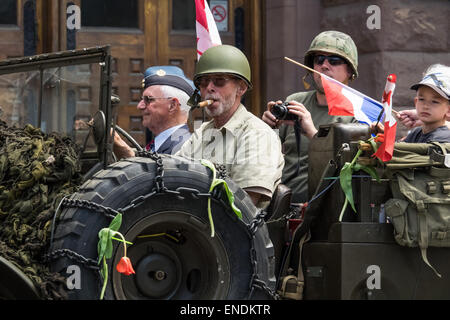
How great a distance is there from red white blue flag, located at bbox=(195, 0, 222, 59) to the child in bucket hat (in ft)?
4.68

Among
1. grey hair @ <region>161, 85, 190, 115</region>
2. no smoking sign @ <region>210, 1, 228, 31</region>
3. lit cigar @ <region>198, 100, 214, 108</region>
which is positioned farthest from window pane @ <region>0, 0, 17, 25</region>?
lit cigar @ <region>198, 100, 214, 108</region>

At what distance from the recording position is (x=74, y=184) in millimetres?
3928

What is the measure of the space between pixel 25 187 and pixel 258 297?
45.3 inches

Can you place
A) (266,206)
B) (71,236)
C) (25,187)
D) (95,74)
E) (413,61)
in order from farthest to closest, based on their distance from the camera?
(413,61)
(266,206)
(95,74)
(25,187)
(71,236)

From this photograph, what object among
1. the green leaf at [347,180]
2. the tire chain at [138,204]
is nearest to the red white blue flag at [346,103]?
the green leaf at [347,180]

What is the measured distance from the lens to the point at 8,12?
8273 mm

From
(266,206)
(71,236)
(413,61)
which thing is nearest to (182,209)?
(71,236)

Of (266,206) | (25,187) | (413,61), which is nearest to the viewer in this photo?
(25,187)

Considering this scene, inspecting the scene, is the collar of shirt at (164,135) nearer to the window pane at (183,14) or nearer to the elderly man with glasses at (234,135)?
the elderly man with glasses at (234,135)

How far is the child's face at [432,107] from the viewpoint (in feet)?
15.3

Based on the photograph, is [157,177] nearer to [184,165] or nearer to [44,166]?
[184,165]

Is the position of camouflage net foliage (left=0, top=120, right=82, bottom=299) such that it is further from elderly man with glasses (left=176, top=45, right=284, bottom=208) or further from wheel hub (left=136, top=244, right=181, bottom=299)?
elderly man with glasses (left=176, top=45, right=284, bottom=208)

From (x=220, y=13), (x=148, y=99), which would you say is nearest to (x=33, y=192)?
(x=148, y=99)

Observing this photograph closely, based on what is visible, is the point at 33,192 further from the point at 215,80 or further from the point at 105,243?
the point at 215,80
